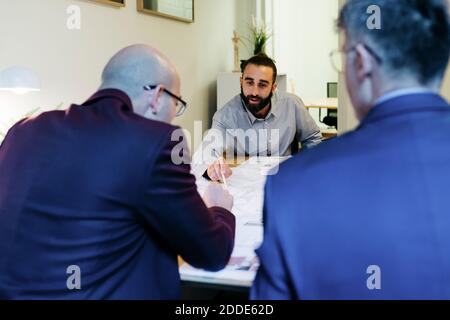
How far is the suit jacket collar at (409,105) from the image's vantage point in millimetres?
714

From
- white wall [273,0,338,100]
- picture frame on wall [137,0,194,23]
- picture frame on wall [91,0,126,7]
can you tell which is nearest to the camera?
picture frame on wall [91,0,126,7]

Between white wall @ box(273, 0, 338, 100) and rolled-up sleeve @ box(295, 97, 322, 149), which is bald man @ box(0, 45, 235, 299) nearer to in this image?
rolled-up sleeve @ box(295, 97, 322, 149)

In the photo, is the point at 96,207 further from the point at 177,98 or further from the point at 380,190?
the point at 380,190

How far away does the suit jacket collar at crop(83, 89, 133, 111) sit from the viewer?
1.02 meters

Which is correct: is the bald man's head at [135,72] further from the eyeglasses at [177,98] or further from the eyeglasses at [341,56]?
the eyeglasses at [341,56]

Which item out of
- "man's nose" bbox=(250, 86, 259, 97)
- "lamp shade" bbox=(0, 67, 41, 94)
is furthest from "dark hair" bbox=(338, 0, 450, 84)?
"man's nose" bbox=(250, 86, 259, 97)

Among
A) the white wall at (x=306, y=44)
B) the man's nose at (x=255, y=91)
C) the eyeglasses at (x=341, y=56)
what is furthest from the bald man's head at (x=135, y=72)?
the white wall at (x=306, y=44)

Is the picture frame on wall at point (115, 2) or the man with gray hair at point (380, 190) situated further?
the picture frame on wall at point (115, 2)

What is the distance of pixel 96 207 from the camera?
0.93m

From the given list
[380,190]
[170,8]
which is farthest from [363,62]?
[170,8]

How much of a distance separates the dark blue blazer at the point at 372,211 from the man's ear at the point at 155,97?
0.47 m

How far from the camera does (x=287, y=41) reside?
5406 millimetres

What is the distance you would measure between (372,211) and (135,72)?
2.10 ft
